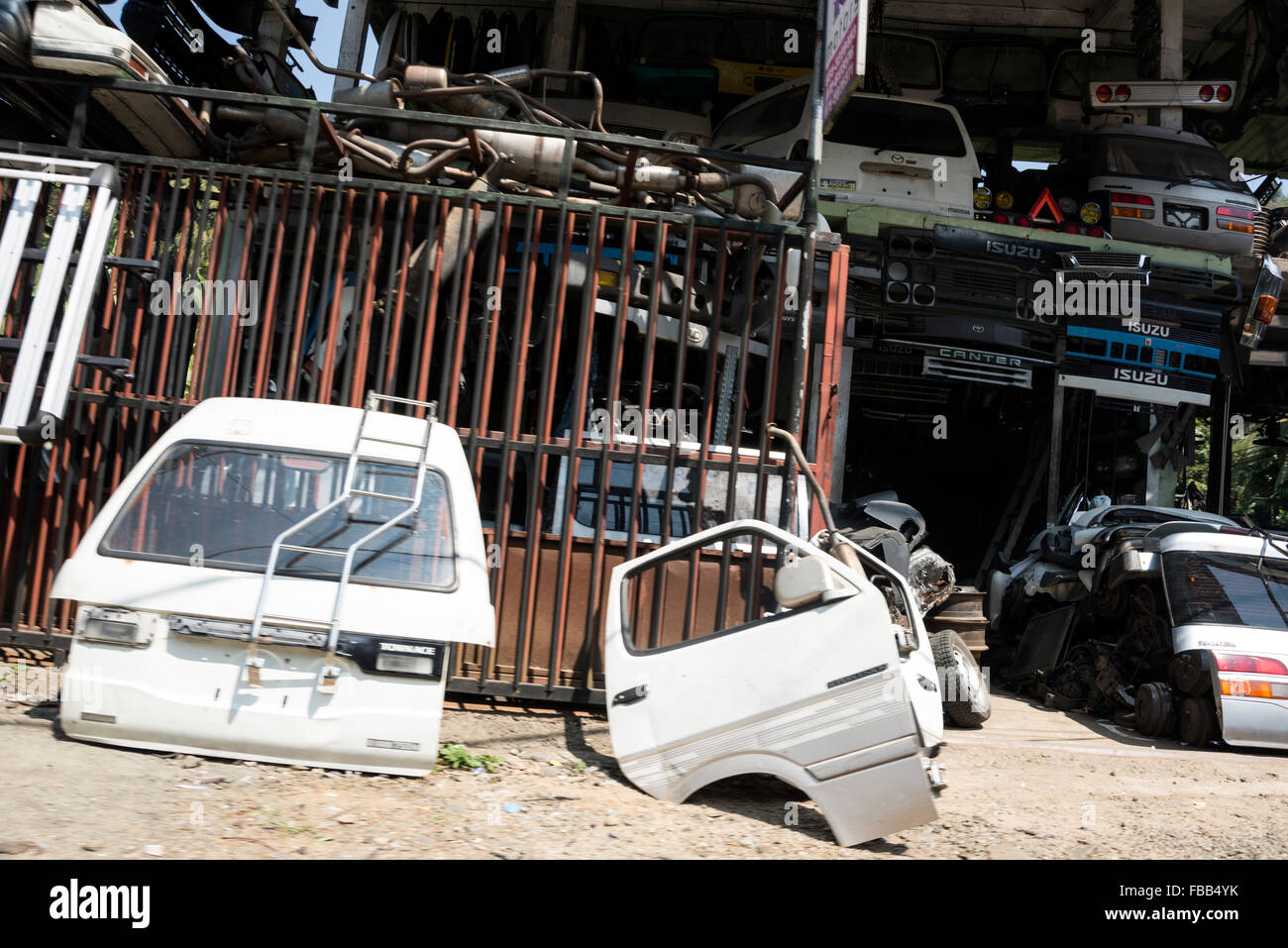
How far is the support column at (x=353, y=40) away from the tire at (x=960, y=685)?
1084 centimetres

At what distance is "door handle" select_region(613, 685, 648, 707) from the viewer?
438cm

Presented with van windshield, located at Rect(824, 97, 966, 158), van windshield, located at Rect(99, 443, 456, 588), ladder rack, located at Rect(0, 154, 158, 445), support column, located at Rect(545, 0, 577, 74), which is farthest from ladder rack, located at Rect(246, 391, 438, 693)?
support column, located at Rect(545, 0, 577, 74)

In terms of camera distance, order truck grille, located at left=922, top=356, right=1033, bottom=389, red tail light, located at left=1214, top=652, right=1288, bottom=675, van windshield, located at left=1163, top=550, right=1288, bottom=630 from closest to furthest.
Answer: red tail light, located at left=1214, top=652, right=1288, bottom=675, van windshield, located at left=1163, top=550, right=1288, bottom=630, truck grille, located at left=922, top=356, right=1033, bottom=389

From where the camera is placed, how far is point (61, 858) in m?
2.71

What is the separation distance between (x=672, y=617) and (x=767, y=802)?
1.58 metres

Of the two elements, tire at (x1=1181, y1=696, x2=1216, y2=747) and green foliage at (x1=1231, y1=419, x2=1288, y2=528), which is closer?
tire at (x1=1181, y1=696, x2=1216, y2=747)

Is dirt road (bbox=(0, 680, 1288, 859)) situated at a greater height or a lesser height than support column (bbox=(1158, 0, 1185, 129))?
lesser

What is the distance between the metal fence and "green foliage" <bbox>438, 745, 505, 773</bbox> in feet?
3.48

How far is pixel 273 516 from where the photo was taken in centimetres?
420

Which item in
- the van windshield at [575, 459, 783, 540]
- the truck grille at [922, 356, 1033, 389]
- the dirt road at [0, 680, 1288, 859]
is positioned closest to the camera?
the dirt road at [0, 680, 1288, 859]

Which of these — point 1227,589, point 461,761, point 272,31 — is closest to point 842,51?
point 461,761

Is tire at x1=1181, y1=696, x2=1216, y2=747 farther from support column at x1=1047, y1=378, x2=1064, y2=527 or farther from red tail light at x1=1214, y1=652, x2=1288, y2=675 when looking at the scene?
support column at x1=1047, y1=378, x2=1064, y2=527

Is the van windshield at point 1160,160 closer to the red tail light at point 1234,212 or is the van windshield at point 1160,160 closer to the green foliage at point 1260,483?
the red tail light at point 1234,212

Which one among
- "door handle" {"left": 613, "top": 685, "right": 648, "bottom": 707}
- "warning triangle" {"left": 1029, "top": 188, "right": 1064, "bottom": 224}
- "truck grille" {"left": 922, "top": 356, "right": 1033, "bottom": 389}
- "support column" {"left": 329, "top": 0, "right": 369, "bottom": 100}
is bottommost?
"door handle" {"left": 613, "top": 685, "right": 648, "bottom": 707}
